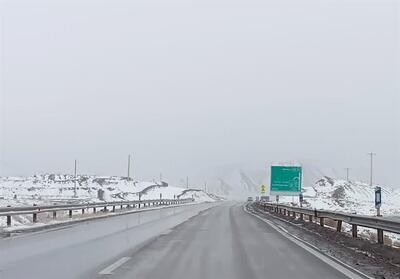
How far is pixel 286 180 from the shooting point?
54938mm

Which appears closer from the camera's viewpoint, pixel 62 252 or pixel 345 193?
pixel 62 252

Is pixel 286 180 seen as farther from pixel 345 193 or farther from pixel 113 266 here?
pixel 345 193

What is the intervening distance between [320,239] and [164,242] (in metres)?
6.29

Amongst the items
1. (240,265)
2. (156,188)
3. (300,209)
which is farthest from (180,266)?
(156,188)

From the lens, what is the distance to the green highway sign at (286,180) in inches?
2146

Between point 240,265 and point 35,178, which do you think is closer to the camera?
point 240,265

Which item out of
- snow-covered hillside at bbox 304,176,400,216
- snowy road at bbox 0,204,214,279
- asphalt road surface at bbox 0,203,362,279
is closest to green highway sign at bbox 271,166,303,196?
snowy road at bbox 0,204,214,279

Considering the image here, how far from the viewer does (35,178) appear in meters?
145

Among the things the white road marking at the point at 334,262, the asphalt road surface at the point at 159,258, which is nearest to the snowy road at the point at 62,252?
the asphalt road surface at the point at 159,258

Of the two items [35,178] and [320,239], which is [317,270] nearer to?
[320,239]

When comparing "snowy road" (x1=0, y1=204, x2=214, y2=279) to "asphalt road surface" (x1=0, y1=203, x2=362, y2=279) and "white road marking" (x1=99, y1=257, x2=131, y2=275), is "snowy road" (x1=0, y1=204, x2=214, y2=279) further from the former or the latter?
"white road marking" (x1=99, y1=257, x2=131, y2=275)

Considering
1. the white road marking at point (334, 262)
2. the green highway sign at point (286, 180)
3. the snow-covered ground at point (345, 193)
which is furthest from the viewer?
the snow-covered ground at point (345, 193)

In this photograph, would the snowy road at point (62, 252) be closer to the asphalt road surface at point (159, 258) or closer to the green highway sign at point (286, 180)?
the asphalt road surface at point (159, 258)

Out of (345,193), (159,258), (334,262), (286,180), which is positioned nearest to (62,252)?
(159,258)
